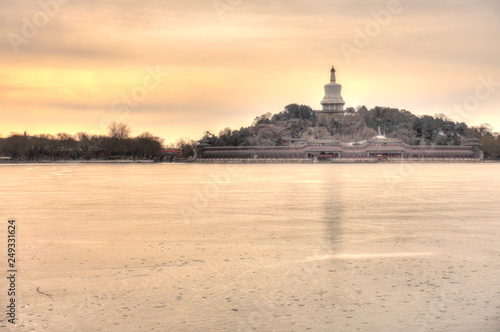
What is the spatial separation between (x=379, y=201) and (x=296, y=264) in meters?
12.8

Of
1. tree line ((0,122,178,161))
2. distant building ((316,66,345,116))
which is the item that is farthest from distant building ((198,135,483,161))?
distant building ((316,66,345,116))

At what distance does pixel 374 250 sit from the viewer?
445 inches

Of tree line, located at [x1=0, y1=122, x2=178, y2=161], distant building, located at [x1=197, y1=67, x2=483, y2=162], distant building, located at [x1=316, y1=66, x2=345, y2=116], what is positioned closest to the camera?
tree line, located at [x1=0, y1=122, x2=178, y2=161]

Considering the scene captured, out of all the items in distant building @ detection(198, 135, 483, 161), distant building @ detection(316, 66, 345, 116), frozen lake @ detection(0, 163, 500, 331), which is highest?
distant building @ detection(316, 66, 345, 116)

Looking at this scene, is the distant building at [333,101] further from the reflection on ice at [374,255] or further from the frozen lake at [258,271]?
the reflection on ice at [374,255]

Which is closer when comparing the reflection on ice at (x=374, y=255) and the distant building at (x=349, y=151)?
the reflection on ice at (x=374, y=255)

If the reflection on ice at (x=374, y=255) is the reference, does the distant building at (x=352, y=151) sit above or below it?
above

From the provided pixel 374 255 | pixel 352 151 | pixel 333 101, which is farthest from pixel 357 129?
pixel 374 255

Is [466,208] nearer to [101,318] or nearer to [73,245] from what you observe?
[73,245]

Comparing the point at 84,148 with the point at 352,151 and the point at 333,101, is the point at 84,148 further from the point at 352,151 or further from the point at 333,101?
the point at 333,101

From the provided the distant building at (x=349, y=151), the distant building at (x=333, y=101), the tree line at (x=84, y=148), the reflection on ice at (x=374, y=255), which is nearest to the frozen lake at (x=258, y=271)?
the reflection on ice at (x=374, y=255)

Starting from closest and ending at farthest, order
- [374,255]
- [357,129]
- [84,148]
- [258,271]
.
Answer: [258,271] < [374,255] < [84,148] < [357,129]

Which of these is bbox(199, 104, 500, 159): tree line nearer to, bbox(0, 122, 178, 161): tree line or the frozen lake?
bbox(0, 122, 178, 161): tree line

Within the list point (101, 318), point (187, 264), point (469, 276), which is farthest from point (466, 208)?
point (101, 318)
